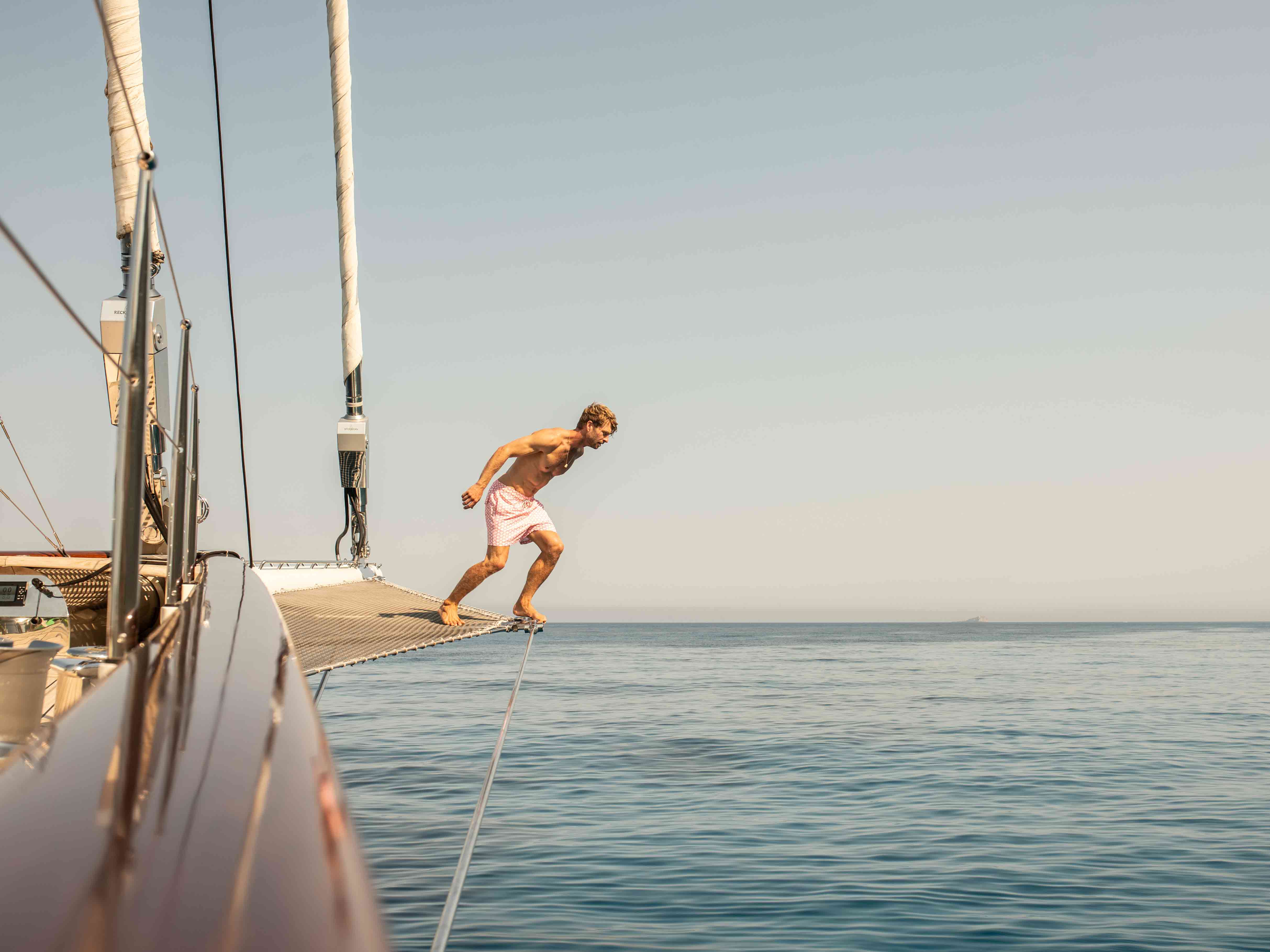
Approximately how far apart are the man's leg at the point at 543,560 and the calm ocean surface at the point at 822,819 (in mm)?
2409

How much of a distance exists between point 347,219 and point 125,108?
4619mm

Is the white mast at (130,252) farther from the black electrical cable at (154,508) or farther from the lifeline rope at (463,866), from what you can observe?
the lifeline rope at (463,866)

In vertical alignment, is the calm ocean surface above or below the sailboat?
below

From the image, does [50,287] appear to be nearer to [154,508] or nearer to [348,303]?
[154,508]

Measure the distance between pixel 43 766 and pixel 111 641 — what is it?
965 mm

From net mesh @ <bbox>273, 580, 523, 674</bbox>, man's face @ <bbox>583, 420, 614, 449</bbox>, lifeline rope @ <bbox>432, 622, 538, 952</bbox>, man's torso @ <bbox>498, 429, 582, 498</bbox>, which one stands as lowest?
lifeline rope @ <bbox>432, 622, 538, 952</bbox>

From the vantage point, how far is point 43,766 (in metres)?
0.94

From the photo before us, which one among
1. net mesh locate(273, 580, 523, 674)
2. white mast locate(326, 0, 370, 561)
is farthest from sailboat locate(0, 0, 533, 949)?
white mast locate(326, 0, 370, 561)

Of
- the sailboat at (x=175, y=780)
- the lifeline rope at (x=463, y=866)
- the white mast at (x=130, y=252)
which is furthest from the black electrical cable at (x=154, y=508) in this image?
the sailboat at (x=175, y=780)

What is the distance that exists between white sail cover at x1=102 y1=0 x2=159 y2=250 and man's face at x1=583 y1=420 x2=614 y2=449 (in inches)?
123

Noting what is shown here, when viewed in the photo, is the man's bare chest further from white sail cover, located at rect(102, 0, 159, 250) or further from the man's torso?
white sail cover, located at rect(102, 0, 159, 250)

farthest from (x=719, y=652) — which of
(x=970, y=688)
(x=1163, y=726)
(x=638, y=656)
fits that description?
(x=1163, y=726)

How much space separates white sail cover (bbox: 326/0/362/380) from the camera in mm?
11047

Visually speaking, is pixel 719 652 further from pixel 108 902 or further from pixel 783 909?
pixel 108 902
